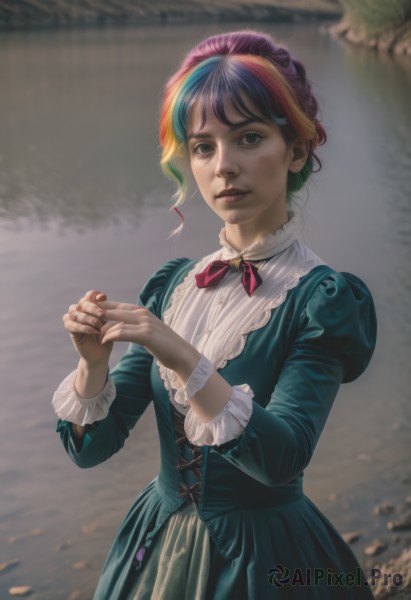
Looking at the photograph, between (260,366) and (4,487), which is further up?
(260,366)

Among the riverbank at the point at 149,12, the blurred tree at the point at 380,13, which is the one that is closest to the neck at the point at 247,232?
the blurred tree at the point at 380,13

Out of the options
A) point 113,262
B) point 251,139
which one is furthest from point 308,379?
point 113,262

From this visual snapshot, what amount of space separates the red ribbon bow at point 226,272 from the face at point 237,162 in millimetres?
72

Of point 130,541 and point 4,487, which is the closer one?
point 130,541

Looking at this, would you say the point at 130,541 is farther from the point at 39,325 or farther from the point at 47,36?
the point at 47,36

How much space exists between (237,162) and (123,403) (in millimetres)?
415

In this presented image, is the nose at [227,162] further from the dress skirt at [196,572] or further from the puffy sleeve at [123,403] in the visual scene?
the dress skirt at [196,572]

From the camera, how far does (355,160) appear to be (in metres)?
8.18

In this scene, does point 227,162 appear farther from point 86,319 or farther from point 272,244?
point 86,319

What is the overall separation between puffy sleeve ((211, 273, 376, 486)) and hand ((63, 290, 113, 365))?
22 centimetres

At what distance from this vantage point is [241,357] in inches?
55.5

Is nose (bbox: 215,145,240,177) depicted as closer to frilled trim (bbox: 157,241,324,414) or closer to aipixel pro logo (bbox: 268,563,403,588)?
frilled trim (bbox: 157,241,324,414)

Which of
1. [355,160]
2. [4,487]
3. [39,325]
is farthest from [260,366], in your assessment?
[355,160]

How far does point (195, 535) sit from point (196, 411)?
257 millimetres
